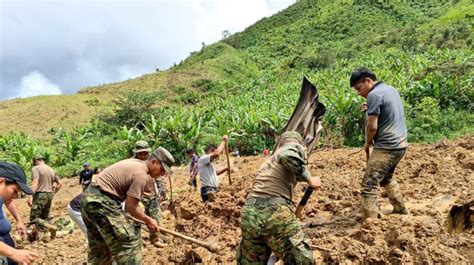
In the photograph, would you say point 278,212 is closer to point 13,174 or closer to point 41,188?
point 13,174

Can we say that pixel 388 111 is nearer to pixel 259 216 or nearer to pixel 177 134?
pixel 259 216

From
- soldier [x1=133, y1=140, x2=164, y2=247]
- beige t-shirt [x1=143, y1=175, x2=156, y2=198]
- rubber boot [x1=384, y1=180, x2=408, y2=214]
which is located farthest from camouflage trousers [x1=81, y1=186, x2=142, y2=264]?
rubber boot [x1=384, y1=180, x2=408, y2=214]

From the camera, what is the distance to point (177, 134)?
52.1 ft

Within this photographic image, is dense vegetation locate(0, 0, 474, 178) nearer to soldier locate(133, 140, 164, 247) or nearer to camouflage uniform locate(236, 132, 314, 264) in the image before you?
soldier locate(133, 140, 164, 247)

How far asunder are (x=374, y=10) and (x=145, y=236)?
55.5 m

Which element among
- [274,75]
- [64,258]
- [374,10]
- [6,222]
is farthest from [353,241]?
[374,10]

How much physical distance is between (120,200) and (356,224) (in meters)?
2.54

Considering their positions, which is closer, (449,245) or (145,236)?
(449,245)

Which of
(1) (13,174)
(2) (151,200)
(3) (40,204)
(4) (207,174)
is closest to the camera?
(1) (13,174)

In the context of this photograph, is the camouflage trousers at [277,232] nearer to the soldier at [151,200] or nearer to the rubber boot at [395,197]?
the rubber boot at [395,197]

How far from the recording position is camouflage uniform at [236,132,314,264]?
337 centimetres

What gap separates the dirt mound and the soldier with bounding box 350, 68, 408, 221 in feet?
1.06

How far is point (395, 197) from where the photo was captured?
178 inches

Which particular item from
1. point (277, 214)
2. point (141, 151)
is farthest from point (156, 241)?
point (277, 214)
